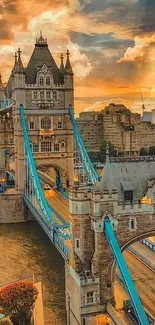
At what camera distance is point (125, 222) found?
23.4m

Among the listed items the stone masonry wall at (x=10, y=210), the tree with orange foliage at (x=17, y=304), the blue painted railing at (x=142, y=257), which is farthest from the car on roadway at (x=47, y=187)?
the tree with orange foliage at (x=17, y=304)

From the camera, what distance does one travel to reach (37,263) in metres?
36.2

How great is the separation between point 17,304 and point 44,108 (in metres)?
31.0

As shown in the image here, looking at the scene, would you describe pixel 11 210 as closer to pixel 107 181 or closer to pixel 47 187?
pixel 47 187

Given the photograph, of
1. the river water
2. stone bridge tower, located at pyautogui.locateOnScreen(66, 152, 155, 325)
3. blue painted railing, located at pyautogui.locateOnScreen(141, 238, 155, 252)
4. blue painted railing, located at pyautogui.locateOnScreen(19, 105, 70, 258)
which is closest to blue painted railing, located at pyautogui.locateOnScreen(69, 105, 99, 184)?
blue painted railing, located at pyautogui.locateOnScreen(19, 105, 70, 258)

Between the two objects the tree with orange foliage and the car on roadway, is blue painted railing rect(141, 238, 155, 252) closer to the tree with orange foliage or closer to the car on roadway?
the tree with orange foliage

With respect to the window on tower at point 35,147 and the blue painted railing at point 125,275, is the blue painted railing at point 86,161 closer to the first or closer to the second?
the window on tower at point 35,147

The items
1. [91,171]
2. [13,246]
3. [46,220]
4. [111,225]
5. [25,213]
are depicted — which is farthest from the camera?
[25,213]

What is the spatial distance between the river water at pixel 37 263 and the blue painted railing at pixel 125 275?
21.2 feet

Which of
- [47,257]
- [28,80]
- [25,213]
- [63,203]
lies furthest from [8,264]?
[28,80]

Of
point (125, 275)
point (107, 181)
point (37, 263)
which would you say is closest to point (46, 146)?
point (37, 263)

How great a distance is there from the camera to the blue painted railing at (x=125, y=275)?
20.3 m

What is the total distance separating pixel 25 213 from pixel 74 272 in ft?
91.8

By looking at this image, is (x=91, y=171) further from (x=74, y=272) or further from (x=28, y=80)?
(x=74, y=272)
